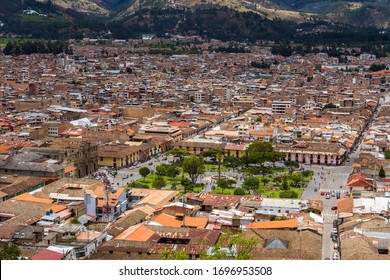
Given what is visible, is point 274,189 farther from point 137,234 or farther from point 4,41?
point 4,41

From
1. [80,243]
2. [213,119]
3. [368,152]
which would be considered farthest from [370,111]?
[80,243]

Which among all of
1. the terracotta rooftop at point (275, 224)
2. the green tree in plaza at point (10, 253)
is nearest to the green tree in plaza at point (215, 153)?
the terracotta rooftop at point (275, 224)

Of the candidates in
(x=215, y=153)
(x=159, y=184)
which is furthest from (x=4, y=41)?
(x=159, y=184)

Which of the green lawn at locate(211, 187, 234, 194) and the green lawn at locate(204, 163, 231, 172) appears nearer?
the green lawn at locate(211, 187, 234, 194)

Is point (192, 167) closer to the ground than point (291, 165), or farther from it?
farther from it

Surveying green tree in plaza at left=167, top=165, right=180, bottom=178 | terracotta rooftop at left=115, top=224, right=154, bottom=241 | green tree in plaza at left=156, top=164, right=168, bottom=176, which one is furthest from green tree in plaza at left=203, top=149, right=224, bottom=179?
terracotta rooftop at left=115, top=224, right=154, bottom=241

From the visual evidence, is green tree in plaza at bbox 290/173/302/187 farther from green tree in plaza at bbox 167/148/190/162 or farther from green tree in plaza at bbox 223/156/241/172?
green tree in plaza at bbox 167/148/190/162

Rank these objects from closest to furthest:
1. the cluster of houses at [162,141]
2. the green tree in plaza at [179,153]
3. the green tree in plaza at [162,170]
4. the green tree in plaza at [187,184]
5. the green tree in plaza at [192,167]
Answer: the cluster of houses at [162,141]
the green tree in plaza at [187,184]
the green tree in plaza at [192,167]
the green tree in plaza at [162,170]
the green tree in plaza at [179,153]

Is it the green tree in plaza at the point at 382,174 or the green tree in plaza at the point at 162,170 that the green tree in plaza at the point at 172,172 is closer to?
the green tree in plaza at the point at 162,170

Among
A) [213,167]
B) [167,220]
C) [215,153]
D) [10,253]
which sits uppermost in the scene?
[10,253]
